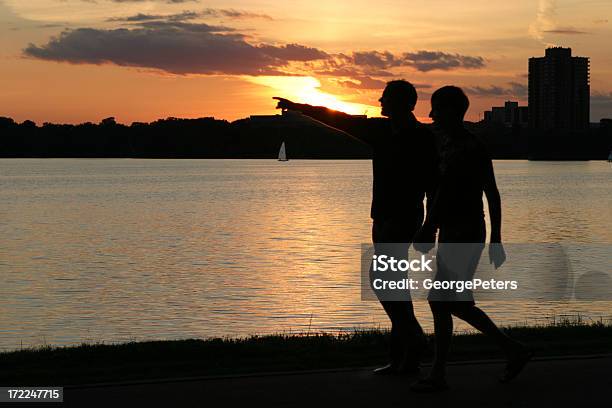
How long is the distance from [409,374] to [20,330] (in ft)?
52.5

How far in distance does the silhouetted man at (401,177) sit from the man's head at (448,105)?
0.33 meters

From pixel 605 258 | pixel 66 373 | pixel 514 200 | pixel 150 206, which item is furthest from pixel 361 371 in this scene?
pixel 514 200

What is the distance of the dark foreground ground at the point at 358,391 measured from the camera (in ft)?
22.2

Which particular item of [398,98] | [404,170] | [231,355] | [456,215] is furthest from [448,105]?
[231,355]

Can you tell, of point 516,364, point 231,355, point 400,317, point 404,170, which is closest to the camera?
point 516,364

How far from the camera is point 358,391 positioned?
716cm

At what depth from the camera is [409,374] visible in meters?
7.79

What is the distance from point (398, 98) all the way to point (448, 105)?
0.47 m

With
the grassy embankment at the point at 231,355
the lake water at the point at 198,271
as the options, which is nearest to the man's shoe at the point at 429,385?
the grassy embankment at the point at 231,355

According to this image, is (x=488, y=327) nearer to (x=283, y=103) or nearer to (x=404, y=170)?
(x=404, y=170)

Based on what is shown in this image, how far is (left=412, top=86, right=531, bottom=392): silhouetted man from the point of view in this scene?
7.19m

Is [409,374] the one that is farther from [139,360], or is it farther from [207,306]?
[207,306]

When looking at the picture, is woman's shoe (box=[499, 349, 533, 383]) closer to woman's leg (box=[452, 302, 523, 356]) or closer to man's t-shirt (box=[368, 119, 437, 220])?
woman's leg (box=[452, 302, 523, 356])

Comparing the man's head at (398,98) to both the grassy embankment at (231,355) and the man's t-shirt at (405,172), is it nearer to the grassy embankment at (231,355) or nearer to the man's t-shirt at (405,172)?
the man's t-shirt at (405,172)
